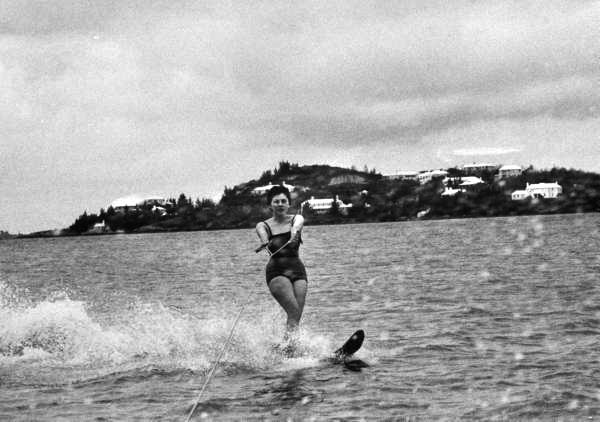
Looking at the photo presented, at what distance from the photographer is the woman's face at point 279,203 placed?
34.9 ft

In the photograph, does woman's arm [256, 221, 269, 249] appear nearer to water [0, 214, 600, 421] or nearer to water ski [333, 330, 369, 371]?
water [0, 214, 600, 421]

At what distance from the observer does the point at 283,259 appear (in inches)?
425

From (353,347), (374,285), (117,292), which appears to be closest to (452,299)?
(374,285)

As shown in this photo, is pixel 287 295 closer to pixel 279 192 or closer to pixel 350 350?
pixel 350 350

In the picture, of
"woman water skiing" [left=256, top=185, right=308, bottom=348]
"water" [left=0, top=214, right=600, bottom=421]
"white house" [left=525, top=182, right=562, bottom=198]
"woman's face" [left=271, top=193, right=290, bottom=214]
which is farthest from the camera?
"white house" [left=525, top=182, right=562, bottom=198]

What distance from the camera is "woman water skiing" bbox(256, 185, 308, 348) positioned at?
35.2ft

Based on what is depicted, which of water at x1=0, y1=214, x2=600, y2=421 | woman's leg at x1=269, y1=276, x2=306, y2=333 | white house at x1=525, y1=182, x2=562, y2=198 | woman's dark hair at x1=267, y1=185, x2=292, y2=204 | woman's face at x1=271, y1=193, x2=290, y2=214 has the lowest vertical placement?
water at x1=0, y1=214, x2=600, y2=421

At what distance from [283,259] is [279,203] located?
87 cm

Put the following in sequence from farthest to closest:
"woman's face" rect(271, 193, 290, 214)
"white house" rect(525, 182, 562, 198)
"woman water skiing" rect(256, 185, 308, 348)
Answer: "white house" rect(525, 182, 562, 198)
"woman water skiing" rect(256, 185, 308, 348)
"woman's face" rect(271, 193, 290, 214)

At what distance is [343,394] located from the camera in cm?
888

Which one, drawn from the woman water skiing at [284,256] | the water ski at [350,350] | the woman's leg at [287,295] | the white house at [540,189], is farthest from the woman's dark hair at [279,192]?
the white house at [540,189]

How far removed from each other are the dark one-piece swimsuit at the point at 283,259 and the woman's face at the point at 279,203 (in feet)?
0.96

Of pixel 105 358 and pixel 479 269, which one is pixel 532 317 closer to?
pixel 105 358

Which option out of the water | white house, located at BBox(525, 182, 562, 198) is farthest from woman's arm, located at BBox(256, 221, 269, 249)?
white house, located at BBox(525, 182, 562, 198)
